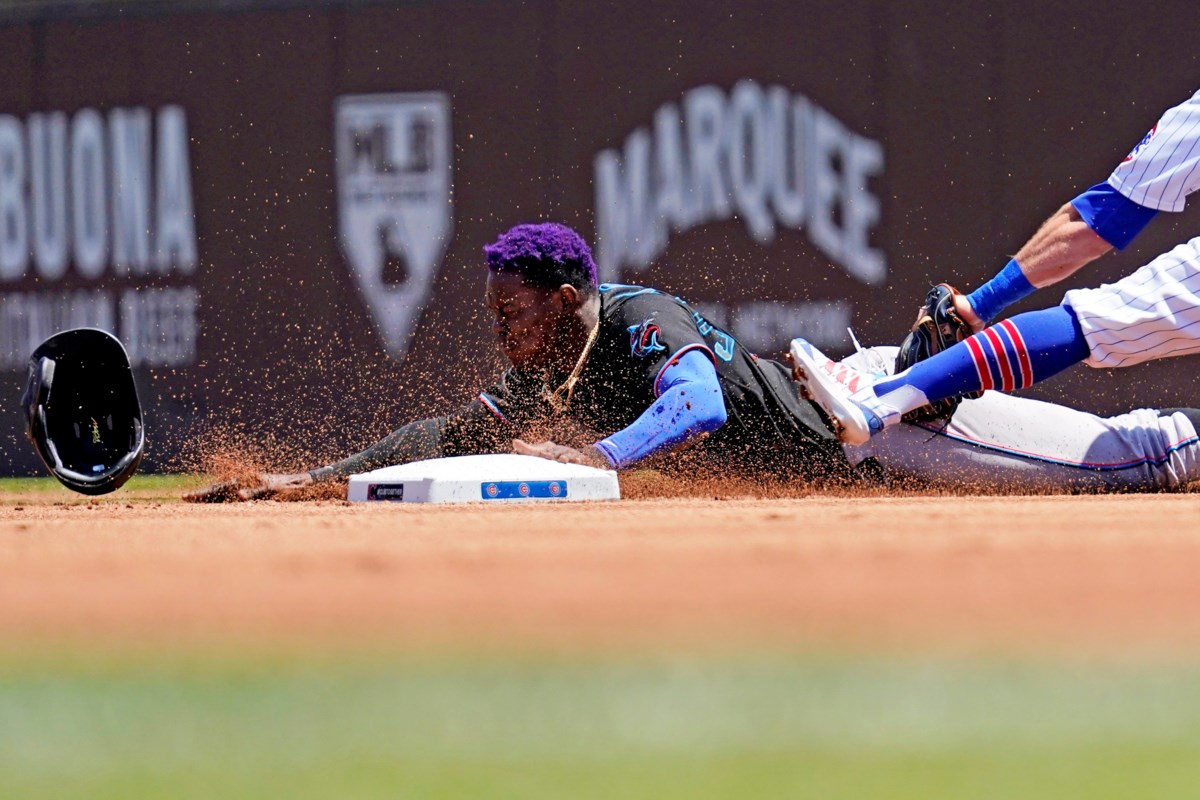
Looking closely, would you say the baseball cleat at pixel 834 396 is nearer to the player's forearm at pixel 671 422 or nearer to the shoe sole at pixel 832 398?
the shoe sole at pixel 832 398

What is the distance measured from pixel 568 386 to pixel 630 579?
6.01 ft

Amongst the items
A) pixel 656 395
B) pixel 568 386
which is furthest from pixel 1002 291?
pixel 568 386

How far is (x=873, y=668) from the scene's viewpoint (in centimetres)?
148

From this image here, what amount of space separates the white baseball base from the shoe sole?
51 cm

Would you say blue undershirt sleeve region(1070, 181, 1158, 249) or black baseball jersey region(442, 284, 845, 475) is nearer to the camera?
blue undershirt sleeve region(1070, 181, 1158, 249)

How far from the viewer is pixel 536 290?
3.90 meters

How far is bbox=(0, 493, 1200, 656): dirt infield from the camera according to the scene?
5.59 feet

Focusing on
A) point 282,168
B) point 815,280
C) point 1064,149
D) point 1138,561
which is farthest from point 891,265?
point 1138,561

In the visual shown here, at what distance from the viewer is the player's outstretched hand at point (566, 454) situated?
3605 millimetres

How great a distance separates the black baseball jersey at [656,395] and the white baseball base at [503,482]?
325 mm

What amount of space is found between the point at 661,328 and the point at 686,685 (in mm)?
2376

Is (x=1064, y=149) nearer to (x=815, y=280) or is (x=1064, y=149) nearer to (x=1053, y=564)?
(x=815, y=280)

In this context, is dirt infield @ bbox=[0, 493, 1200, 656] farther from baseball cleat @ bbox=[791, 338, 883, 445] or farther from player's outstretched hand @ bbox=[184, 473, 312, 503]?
player's outstretched hand @ bbox=[184, 473, 312, 503]

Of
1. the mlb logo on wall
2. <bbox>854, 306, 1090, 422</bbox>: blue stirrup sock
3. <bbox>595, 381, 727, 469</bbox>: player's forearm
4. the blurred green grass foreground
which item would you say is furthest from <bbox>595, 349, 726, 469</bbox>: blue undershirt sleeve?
the mlb logo on wall
